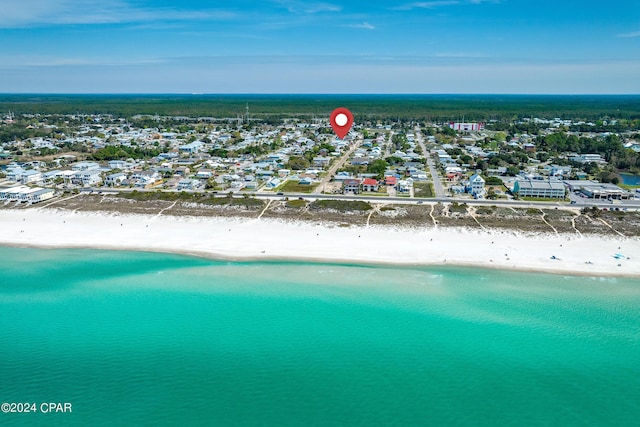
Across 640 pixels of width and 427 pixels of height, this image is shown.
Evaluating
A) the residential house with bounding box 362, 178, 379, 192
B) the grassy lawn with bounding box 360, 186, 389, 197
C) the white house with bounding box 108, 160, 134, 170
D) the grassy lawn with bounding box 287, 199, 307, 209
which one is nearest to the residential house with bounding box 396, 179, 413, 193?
the grassy lawn with bounding box 360, 186, 389, 197

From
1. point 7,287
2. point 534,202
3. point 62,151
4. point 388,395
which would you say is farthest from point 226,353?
point 62,151

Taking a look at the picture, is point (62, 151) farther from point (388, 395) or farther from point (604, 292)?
point (604, 292)

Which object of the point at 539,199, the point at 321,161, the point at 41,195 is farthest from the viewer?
the point at 321,161

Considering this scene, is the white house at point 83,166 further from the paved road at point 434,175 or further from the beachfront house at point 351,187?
the paved road at point 434,175

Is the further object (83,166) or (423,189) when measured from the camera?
(83,166)

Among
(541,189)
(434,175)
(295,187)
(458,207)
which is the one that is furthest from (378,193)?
(541,189)

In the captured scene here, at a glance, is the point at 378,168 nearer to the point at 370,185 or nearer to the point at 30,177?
the point at 370,185
